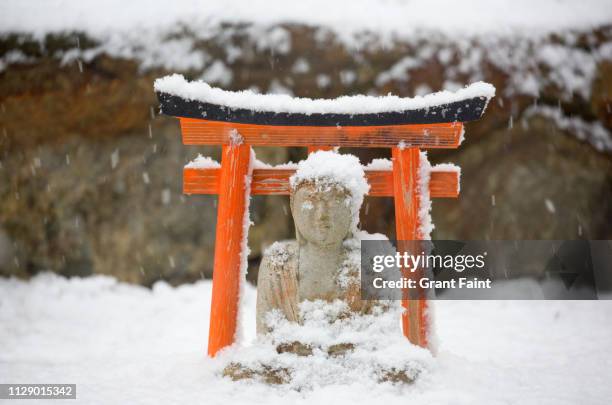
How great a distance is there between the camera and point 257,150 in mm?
6512

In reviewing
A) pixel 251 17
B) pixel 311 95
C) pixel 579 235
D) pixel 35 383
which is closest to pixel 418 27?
pixel 311 95

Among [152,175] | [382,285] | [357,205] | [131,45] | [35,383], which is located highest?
[131,45]

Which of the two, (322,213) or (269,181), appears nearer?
(322,213)

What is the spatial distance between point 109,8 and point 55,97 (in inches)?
56.9

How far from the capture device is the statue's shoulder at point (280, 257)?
11.0 ft

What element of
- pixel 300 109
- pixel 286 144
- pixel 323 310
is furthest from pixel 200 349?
pixel 300 109

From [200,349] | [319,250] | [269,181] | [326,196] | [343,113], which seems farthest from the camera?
[200,349]

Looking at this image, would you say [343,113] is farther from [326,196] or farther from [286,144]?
[326,196]

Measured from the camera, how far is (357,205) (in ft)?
10.9

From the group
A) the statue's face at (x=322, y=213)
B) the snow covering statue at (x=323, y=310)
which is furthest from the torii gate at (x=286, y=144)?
the statue's face at (x=322, y=213)

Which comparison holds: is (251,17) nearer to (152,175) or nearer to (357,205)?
(152,175)

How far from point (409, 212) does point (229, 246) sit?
124 cm

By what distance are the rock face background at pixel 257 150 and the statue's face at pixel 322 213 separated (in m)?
3.24

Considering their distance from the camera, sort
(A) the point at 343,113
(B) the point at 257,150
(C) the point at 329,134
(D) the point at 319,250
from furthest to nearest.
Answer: (B) the point at 257,150, (C) the point at 329,134, (A) the point at 343,113, (D) the point at 319,250
